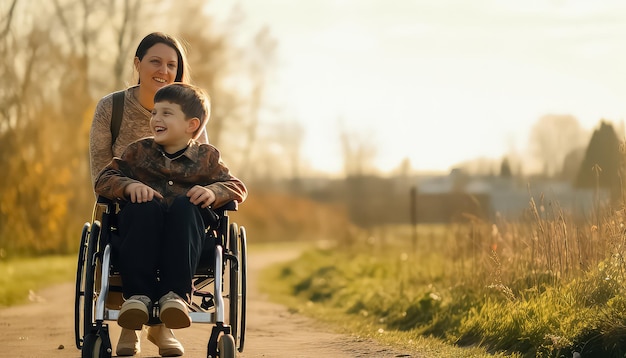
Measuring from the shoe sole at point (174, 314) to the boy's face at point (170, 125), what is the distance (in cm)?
89

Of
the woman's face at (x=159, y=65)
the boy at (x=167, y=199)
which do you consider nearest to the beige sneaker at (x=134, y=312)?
the boy at (x=167, y=199)

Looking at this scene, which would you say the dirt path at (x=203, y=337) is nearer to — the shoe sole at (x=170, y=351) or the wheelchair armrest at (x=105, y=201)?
the shoe sole at (x=170, y=351)

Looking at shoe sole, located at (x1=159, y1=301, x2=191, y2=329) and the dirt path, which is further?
the dirt path

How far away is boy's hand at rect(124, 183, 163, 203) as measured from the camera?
5379 mm

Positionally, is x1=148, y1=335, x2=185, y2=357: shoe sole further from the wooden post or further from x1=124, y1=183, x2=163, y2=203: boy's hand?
the wooden post

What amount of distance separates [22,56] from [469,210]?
14708 mm

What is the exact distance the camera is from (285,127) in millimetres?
43562

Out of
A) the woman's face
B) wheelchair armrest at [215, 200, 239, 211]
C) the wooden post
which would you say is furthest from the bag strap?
the wooden post

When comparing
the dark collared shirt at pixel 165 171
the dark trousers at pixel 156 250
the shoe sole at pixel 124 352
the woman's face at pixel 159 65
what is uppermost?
the woman's face at pixel 159 65

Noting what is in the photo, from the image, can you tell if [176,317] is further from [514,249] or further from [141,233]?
[514,249]

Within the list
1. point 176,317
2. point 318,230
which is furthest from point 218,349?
point 318,230

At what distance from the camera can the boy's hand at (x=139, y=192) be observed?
17.6 ft

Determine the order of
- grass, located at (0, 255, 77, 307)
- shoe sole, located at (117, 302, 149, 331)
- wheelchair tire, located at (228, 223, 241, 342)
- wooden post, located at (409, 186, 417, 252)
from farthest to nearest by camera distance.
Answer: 1. wooden post, located at (409, 186, 417, 252)
2. grass, located at (0, 255, 77, 307)
3. wheelchair tire, located at (228, 223, 241, 342)
4. shoe sole, located at (117, 302, 149, 331)

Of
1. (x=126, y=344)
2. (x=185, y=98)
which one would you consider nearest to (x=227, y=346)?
(x=185, y=98)
